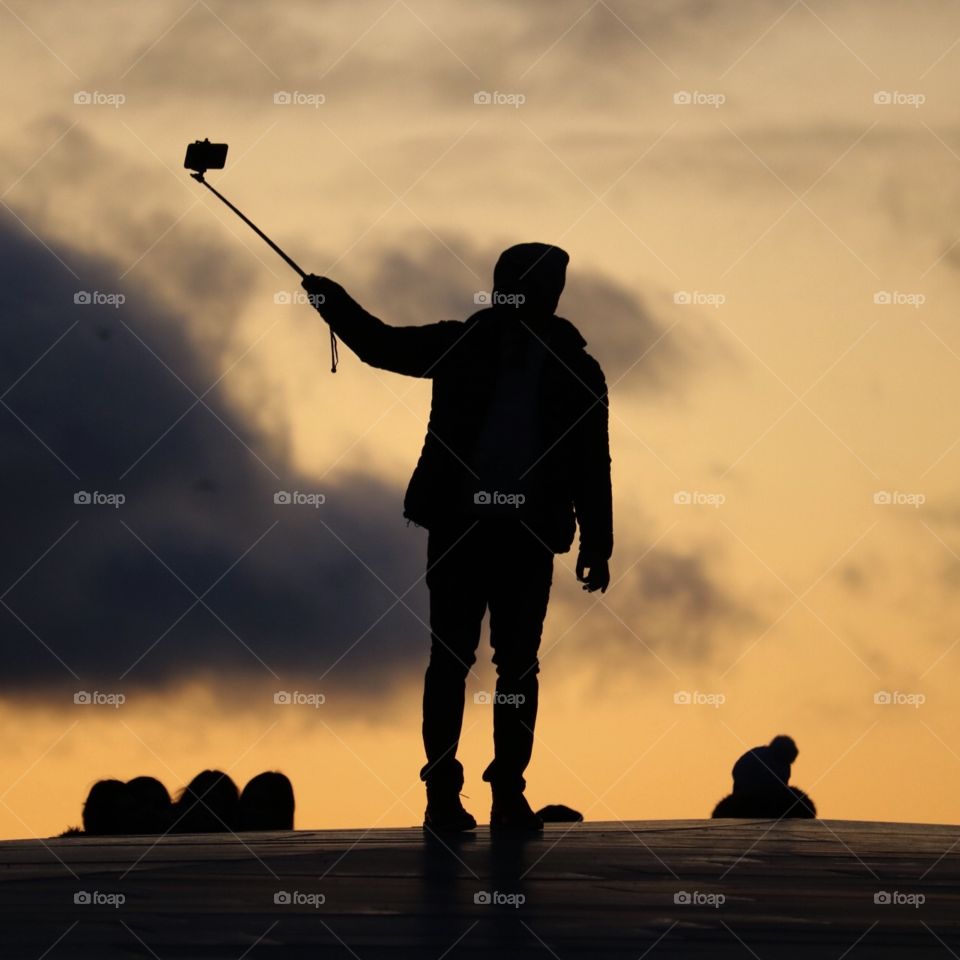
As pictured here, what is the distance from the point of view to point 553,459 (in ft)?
21.6

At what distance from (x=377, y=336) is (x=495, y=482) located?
2.15 feet

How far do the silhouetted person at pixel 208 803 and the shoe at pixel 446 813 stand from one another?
2.67 m

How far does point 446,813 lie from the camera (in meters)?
6.39

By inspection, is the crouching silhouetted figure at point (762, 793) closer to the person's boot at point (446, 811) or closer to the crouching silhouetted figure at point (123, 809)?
the person's boot at point (446, 811)

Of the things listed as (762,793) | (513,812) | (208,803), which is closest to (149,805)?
(208,803)

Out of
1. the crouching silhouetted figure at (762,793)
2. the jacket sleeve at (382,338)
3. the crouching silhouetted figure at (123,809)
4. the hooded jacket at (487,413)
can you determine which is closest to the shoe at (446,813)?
the hooded jacket at (487,413)

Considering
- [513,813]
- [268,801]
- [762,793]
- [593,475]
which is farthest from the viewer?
[268,801]

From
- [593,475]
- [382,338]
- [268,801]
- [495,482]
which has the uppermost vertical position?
[382,338]

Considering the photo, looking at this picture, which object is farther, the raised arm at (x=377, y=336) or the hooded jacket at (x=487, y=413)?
the raised arm at (x=377, y=336)

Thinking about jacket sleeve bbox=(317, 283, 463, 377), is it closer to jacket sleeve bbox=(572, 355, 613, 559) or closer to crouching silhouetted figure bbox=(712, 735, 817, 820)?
jacket sleeve bbox=(572, 355, 613, 559)

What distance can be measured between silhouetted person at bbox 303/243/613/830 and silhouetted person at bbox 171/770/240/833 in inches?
108

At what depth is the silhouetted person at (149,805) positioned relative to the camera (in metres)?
9.23

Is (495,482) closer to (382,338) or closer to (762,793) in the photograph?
(382,338)

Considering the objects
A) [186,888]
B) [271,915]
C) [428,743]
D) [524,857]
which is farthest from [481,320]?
[271,915]
